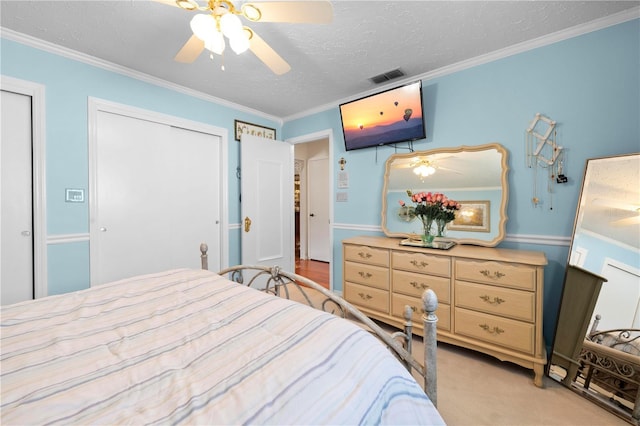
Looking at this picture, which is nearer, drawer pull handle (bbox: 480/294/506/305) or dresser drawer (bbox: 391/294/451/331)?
drawer pull handle (bbox: 480/294/506/305)

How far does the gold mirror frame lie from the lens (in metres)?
2.32

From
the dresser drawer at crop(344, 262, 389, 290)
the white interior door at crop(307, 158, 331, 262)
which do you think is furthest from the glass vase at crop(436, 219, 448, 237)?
the white interior door at crop(307, 158, 331, 262)

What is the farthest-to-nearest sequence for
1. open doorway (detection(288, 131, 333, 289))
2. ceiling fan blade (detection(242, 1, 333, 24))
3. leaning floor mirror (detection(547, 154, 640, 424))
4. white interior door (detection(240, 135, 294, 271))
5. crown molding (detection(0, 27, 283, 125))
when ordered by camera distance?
open doorway (detection(288, 131, 333, 289)), white interior door (detection(240, 135, 294, 271)), crown molding (detection(0, 27, 283, 125)), leaning floor mirror (detection(547, 154, 640, 424)), ceiling fan blade (detection(242, 1, 333, 24))

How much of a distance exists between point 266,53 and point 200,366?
168cm

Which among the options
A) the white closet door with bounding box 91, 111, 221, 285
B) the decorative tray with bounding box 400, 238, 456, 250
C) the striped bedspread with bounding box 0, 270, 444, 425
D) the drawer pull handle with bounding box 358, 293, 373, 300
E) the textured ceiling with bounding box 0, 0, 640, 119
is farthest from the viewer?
the drawer pull handle with bounding box 358, 293, 373, 300

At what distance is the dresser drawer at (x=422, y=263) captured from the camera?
2170 millimetres

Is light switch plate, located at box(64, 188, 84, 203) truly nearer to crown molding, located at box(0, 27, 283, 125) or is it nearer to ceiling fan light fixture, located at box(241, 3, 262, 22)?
crown molding, located at box(0, 27, 283, 125)

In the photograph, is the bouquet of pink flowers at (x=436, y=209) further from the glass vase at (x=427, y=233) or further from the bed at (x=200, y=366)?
the bed at (x=200, y=366)

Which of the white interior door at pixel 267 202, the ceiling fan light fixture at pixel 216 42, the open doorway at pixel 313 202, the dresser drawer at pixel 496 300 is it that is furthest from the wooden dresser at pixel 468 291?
the open doorway at pixel 313 202

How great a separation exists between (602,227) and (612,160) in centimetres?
45

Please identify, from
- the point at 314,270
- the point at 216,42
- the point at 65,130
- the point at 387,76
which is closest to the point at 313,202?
the point at 314,270

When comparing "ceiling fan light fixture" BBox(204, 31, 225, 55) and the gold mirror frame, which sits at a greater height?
"ceiling fan light fixture" BBox(204, 31, 225, 55)

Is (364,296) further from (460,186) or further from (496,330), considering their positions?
(460,186)

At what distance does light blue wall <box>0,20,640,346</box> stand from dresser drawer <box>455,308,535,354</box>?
1.57 feet
